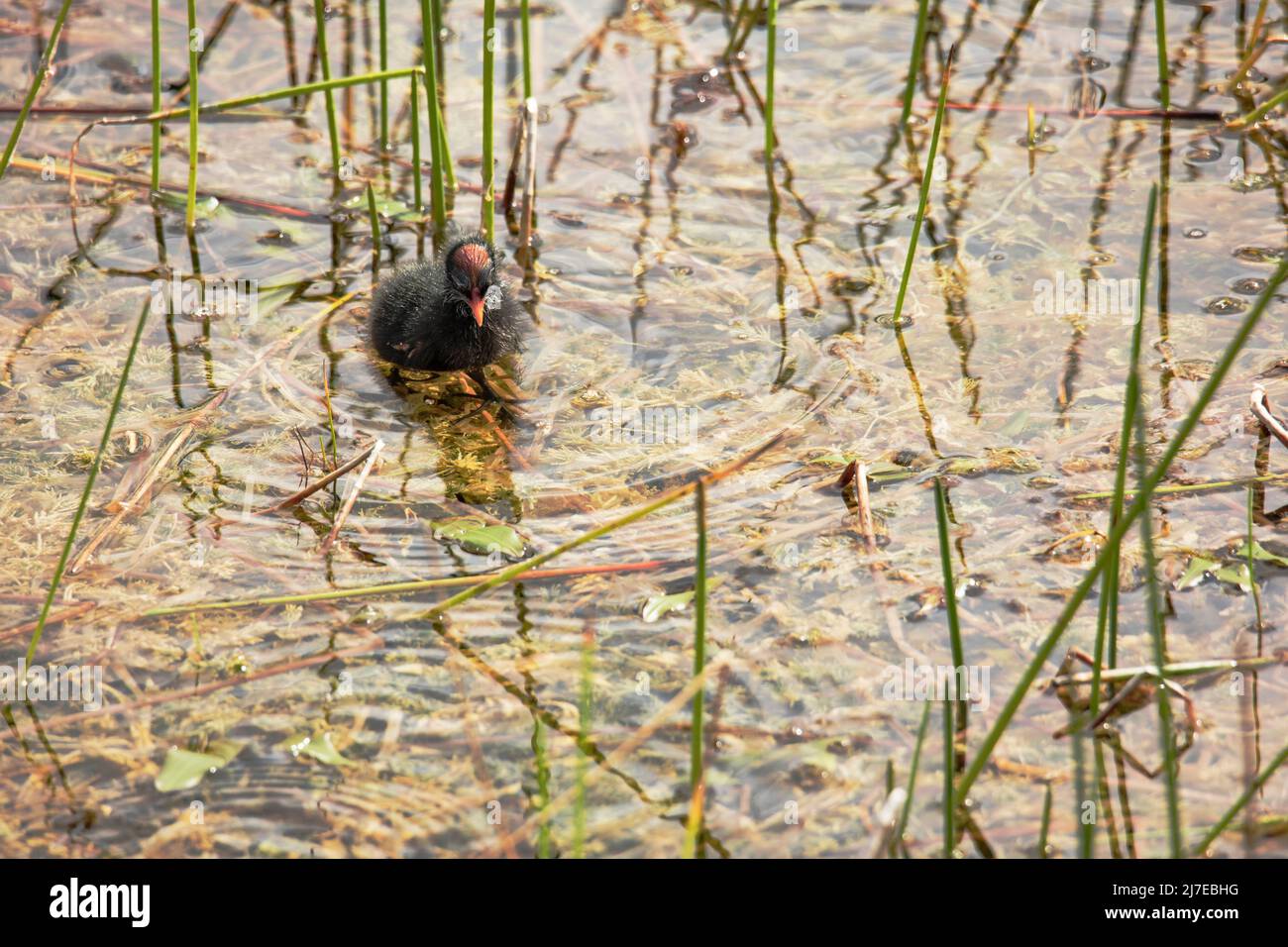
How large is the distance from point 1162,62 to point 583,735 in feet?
16.0

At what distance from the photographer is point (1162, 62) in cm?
613

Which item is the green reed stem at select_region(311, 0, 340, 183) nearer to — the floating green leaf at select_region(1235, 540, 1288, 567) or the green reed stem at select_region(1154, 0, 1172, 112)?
the green reed stem at select_region(1154, 0, 1172, 112)

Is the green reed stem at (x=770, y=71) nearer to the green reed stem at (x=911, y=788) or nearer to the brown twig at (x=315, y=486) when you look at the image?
the brown twig at (x=315, y=486)

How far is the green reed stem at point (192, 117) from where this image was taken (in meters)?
5.11

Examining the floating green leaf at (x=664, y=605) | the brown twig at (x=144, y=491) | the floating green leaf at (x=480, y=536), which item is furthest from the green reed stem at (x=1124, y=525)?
the brown twig at (x=144, y=491)

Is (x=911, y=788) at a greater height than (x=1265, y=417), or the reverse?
(x=1265, y=417)

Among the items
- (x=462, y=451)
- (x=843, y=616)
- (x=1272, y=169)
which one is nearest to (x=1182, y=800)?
(x=843, y=616)

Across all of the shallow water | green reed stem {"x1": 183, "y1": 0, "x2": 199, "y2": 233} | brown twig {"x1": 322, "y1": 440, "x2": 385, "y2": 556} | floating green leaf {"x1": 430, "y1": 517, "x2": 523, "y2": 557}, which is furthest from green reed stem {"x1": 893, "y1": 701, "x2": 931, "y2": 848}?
green reed stem {"x1": 183, "y1": 0, "x2": 199, "y2": 233}

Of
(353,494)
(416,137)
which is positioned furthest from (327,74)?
(353,494)

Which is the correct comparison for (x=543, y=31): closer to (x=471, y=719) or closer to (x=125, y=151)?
(x=125, y=151)

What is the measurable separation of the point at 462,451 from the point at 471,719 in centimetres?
139

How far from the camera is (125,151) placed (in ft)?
20.7

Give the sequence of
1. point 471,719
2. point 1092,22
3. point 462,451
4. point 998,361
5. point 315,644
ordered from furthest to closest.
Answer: point 1092,22
point 998,361
point 462,451
point 315,644
point 471,719

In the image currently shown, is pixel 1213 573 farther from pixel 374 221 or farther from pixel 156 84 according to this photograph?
pixel 156 84
